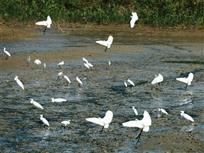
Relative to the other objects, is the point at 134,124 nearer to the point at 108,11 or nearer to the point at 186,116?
the point at 186,116

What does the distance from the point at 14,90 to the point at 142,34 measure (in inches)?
390

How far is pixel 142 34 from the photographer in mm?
20047

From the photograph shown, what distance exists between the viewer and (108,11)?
922 inches

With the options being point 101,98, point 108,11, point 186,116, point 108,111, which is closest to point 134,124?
point 108,111

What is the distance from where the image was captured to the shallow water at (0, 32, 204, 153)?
7.51 m

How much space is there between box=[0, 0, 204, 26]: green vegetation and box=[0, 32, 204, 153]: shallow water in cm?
424

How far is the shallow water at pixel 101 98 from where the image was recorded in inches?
296

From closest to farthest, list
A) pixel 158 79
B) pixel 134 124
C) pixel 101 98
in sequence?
pixel 134 124, pixel 101 98, pixel 158 79

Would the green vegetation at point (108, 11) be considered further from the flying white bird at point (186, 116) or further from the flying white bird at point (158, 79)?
the flying white bird at point (186, 116)

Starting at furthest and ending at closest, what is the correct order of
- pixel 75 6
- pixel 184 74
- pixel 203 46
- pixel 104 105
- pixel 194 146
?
1. pixel 75 6
2. pixel 203 46
3. pixel 184 74
4. pixel 104 105
5. pixel 194 146

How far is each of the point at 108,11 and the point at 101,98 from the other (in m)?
Result: 13.4

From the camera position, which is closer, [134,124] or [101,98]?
[134,124]

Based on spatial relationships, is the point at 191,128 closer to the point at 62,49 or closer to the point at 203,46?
the point at 62,49

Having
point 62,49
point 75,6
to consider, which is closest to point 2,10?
point 75,6
